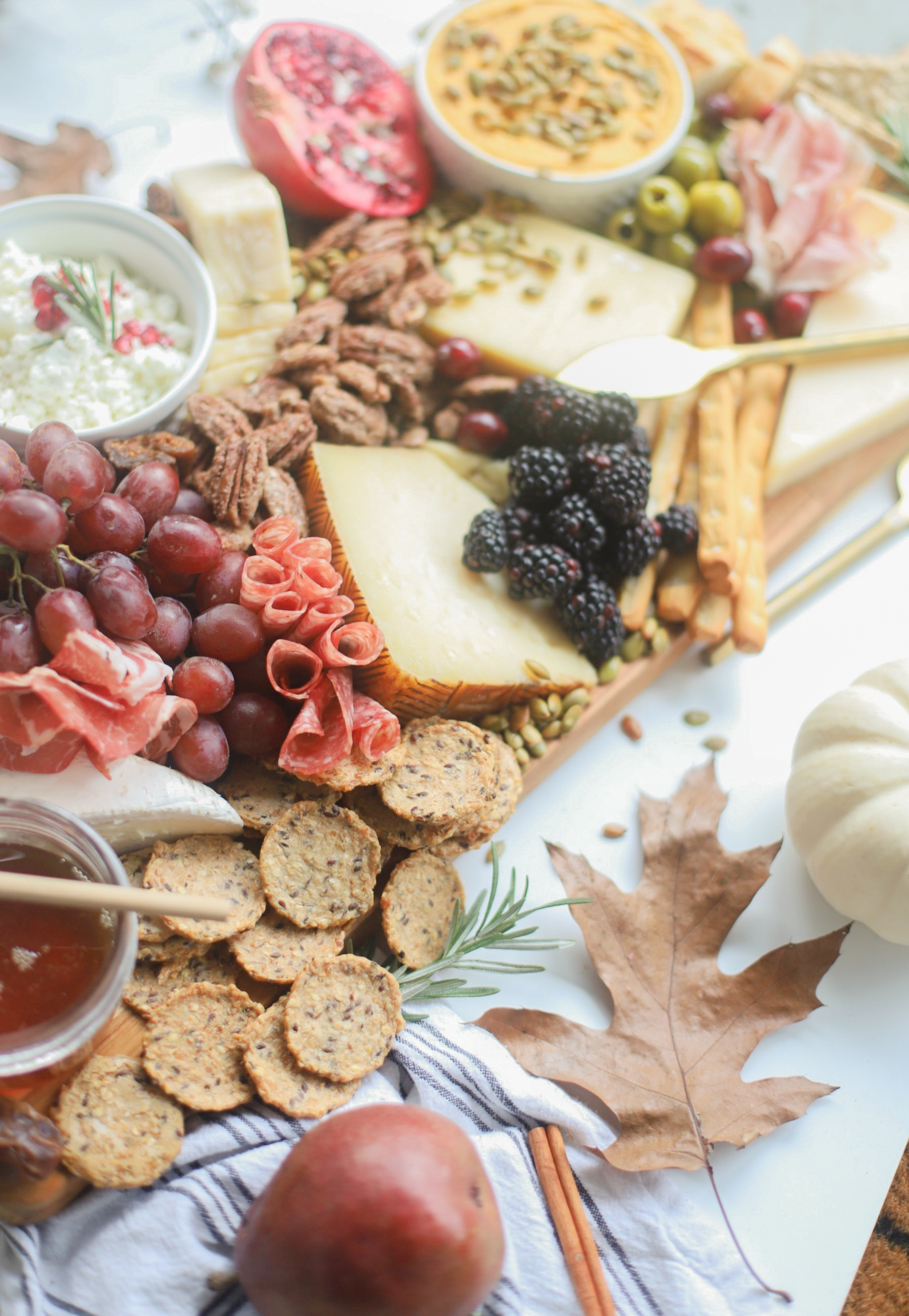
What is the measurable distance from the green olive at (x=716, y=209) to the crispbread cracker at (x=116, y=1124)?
166 cm

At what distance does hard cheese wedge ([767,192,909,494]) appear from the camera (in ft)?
5.30

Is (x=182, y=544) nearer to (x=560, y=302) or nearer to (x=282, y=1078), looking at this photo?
(x=282, y=1078)

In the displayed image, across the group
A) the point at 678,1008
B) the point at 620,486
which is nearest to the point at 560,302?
the point at 620,486

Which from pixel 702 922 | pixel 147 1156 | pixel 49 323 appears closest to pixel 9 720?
pixel 147 1156

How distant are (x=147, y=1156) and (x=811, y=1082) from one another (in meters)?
0.80

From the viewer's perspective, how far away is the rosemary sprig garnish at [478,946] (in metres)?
1.17

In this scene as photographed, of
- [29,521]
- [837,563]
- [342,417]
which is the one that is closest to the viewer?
[29,521]

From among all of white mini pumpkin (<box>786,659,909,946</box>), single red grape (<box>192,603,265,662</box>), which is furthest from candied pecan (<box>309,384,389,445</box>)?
white mini pumpkin (<box>786,659,909,946</box>)

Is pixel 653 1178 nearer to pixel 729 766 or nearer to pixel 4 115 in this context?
pixel 729 766

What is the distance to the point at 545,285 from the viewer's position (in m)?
1.62

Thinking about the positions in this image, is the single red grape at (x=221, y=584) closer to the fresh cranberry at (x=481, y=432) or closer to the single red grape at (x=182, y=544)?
the single red grape at (x=182, y=544)

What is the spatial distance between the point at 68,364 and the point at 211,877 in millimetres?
734

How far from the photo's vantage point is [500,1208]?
1.08m

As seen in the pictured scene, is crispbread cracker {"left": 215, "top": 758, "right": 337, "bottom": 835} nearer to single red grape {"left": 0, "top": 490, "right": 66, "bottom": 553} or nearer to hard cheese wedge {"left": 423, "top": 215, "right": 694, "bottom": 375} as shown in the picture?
single red grape {"left": 0, "top": 490, "right": 66, "bottom": 553}
